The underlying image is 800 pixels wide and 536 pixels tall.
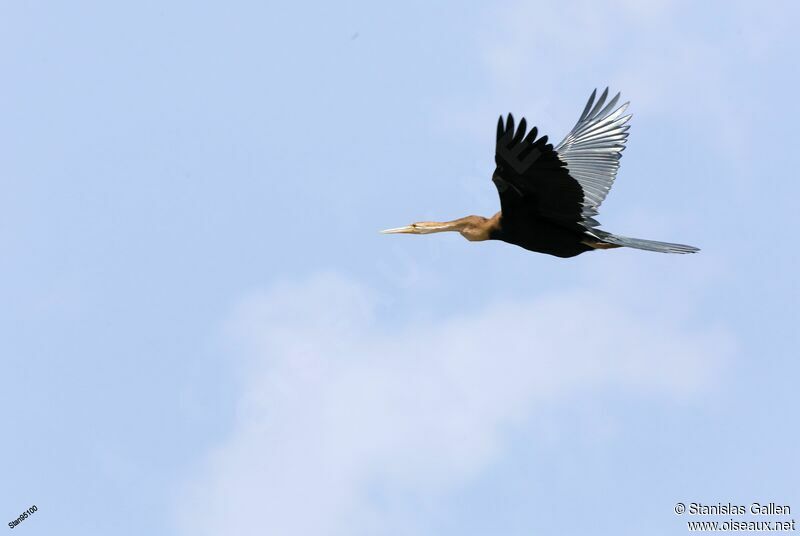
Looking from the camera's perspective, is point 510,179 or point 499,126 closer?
point 499,126

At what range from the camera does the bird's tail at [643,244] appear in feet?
46.3

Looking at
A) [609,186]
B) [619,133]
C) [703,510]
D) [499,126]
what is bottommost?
[703,510]

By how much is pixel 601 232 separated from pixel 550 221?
0.84m

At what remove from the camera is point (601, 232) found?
48.0ft

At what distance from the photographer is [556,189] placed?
44.3 ft

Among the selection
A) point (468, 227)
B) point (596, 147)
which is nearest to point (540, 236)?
point (468, 227)

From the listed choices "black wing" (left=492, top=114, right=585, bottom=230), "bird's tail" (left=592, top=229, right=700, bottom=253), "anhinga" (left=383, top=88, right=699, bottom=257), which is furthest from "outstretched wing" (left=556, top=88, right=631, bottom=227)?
"black wing" (left=492, top=114, right=585, bottom=230)

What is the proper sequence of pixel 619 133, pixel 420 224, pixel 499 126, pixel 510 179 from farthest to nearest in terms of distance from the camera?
pixel 619 133
pixel 420 224
pixel 510 179
pixel 499 126

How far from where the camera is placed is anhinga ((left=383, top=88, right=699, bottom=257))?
1275 centimetres

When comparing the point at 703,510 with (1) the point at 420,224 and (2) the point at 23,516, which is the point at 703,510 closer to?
(1) the point at 420,224

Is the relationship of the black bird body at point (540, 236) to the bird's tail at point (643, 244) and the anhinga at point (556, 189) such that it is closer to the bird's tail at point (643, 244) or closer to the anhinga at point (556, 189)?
the anhinga at point (556, 189)

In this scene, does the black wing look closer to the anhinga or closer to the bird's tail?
the anhinga

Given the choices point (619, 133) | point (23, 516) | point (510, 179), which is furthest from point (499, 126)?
point (23, 516)

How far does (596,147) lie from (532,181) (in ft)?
12.2
